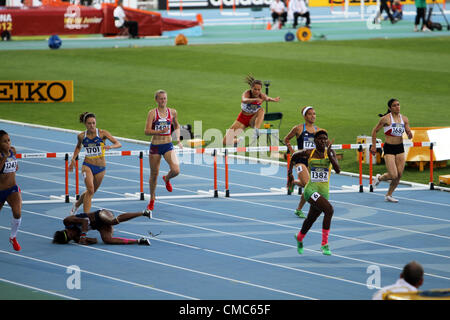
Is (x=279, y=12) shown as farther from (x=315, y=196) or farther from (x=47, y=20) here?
(x=315, y=196)

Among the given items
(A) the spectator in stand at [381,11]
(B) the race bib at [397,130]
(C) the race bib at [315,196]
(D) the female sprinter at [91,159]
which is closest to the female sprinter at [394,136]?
(B) the race bib at [397,130]

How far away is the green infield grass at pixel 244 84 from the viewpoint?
86.1 ft

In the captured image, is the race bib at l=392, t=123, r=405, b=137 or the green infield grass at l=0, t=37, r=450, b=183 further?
the green infield grass at l=0, t=37, r=450, b=183

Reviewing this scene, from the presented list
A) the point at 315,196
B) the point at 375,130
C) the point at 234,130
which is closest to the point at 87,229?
the point at 315,196

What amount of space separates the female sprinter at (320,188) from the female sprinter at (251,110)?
5585 mm

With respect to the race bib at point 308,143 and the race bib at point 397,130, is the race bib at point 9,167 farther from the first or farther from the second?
the race bib at point 397,130

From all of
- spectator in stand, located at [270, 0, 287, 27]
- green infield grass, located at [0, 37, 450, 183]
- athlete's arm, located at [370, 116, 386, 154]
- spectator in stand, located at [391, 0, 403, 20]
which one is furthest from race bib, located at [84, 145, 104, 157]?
spectator in stand, located at [391, 0, 403, 20]

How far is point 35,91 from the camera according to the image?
2969 centimetres

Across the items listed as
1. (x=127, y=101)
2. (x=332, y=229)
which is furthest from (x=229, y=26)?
(x=332, y=229)

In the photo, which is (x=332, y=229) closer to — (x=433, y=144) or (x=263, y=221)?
(x=263, y=221)

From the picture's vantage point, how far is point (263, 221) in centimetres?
1554

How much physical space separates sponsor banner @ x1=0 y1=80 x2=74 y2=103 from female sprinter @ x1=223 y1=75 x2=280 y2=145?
10760mm

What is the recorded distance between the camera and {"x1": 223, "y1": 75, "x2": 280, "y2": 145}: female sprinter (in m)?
19.0

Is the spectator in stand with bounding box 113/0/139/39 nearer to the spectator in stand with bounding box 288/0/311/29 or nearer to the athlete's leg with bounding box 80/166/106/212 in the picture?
the spectator in stand with bounding box 288/0/311/29
